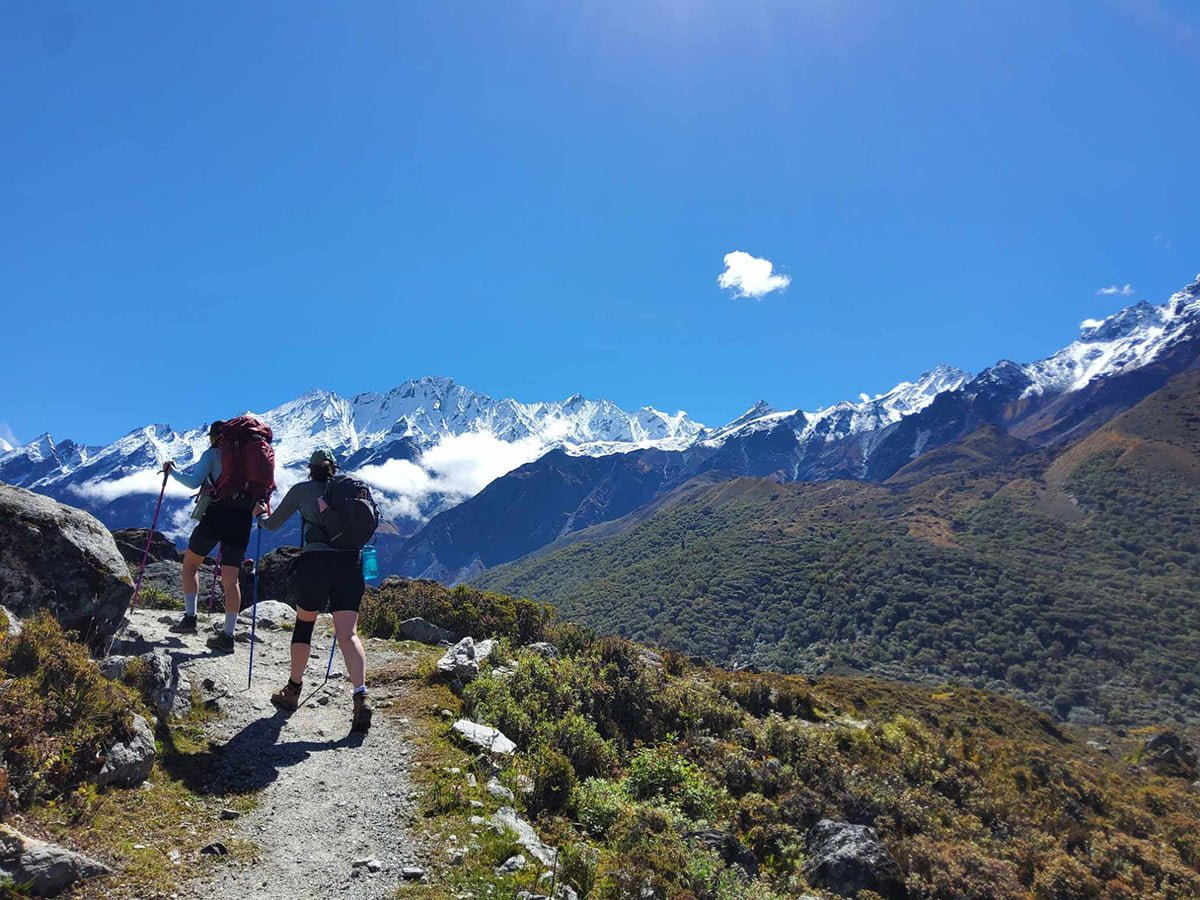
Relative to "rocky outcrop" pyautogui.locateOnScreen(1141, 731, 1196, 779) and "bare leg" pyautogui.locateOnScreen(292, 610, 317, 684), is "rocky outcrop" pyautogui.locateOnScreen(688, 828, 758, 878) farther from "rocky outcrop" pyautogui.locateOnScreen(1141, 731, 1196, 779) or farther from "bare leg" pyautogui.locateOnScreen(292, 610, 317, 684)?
"rocky outcrop" pyautogui.locateOnScreen(1141, 731, 1196, 779)

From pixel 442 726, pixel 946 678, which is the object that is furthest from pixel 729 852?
pixel 946 678

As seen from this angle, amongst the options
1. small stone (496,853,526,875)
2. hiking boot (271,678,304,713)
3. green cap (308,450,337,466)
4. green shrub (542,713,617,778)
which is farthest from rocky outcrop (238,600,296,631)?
small stone (496,853,526,875)

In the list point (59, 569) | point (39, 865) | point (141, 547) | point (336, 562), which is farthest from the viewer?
point (141, 547)

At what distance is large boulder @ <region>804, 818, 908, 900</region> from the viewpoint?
870 cm

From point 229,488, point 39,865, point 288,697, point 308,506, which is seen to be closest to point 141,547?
point 229,488

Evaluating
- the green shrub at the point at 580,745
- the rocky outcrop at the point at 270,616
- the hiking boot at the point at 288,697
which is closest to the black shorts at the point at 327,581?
the hiking boot at the point at 288,697

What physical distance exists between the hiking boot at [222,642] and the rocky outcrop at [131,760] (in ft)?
14.1

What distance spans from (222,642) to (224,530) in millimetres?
1941

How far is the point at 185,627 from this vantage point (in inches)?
407

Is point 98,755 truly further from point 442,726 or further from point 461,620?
point 461,620

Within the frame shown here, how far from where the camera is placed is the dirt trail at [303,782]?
5.13 metres

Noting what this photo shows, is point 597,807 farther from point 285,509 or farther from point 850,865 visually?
point 285,509

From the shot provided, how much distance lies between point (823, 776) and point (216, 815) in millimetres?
9478

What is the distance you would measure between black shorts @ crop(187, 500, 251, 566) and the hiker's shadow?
279cm
